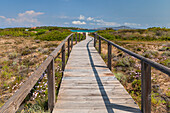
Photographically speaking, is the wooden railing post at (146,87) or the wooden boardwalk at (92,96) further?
the wooden boardwalk at (92,96)

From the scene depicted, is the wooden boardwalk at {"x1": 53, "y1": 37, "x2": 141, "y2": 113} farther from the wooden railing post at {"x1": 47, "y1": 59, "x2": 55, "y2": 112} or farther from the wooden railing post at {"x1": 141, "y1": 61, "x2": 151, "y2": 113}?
the wooden railing post at {"x1": 141, "y1": 61, "x2": 151, "y2": 113}

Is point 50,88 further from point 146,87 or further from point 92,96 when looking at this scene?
point 146,87

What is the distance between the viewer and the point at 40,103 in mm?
2836

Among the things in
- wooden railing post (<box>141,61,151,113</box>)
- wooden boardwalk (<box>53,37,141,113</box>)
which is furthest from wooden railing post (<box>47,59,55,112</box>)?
wooden railing post (<box>141,61,151,113</box>)

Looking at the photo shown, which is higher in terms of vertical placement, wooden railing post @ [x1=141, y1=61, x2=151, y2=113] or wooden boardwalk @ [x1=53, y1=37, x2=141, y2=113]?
wooden railing post @ [x1=141, y1=61, x2=151, y2=113]

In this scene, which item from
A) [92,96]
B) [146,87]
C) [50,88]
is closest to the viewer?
[146,87]

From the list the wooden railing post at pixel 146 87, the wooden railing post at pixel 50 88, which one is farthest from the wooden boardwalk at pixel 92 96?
the wooden railing post at pixel 146 87

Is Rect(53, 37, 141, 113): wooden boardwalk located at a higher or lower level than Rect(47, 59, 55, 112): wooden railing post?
lower

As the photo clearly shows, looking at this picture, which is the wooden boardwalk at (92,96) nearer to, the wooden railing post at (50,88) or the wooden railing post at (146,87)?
the wooden railing post at (50,88)

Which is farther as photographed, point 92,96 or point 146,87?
point 92,96

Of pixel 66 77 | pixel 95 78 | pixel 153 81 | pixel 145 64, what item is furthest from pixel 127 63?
pixel 145 64

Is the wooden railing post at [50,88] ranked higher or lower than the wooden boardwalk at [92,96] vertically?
higher

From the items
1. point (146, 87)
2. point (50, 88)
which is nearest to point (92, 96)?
point (50, 88)

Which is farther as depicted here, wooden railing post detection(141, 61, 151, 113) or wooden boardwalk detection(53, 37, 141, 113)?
wooden boardwalk detection(53, 37, 141, 113)
